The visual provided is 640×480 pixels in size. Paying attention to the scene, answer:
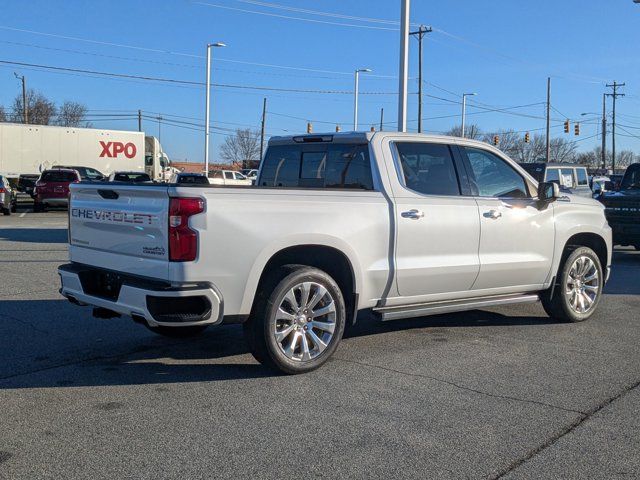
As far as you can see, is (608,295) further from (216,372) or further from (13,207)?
(13,207)

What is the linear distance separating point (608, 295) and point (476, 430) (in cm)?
616

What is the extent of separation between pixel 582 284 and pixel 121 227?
5.16m

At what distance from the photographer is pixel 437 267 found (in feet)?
20.7

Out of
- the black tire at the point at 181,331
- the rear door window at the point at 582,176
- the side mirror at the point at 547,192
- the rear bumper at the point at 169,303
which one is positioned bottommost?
the black tire at the point at 181,331

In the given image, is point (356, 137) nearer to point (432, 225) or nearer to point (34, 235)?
point (432, 225)

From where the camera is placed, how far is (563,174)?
18906 mm

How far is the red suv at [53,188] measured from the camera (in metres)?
25.8

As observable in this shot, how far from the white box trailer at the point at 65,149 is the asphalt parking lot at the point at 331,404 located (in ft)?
99.6

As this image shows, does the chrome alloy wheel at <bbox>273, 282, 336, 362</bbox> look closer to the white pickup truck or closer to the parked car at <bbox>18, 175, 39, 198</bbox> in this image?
the white pickup truck

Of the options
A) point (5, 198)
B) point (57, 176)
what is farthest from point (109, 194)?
point (57, 176)

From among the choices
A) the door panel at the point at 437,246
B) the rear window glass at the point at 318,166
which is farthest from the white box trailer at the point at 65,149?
the door panel at the point at 437,246

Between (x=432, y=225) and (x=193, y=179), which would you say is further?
(x=193, y=179)

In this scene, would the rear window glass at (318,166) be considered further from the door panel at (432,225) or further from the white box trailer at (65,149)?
the white box trailer at (65,149)

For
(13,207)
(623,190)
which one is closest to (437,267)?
(623,190)
